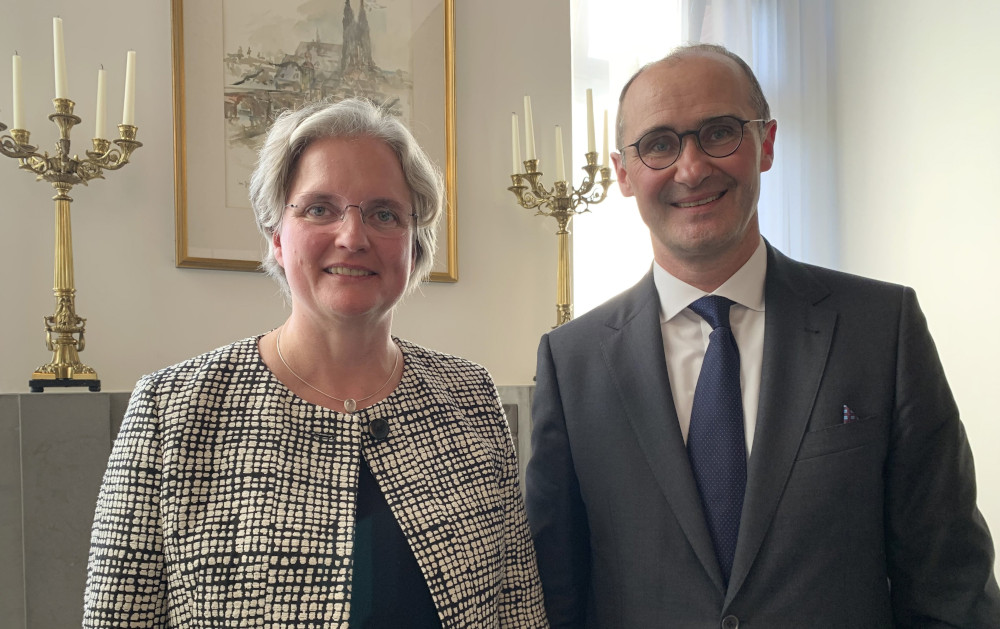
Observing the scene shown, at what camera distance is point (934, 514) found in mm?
1234

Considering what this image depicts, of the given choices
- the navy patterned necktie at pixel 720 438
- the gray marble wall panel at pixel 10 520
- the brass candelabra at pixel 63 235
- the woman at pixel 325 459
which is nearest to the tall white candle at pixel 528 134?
the brass candelabra at pixel 63 235

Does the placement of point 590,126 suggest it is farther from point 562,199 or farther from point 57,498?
point 57,498

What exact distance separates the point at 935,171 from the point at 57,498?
12.3 feet

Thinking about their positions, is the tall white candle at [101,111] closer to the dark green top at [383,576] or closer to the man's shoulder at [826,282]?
the dark green top at [383,576]

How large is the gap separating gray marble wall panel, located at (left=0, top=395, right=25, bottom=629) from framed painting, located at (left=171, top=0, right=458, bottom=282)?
2.40ft

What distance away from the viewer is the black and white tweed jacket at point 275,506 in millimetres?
1165

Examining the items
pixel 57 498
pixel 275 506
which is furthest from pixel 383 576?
pixel 57 498

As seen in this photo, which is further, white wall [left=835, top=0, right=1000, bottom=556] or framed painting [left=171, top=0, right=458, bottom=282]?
white wall [left=835, top=0, right=1000, bottom=556]

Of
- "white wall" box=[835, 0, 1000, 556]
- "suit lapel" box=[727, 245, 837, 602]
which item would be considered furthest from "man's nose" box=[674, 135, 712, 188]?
"white wall" box=[835, 0, 1000, 556]

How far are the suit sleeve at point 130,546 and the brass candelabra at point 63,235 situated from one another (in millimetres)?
1221

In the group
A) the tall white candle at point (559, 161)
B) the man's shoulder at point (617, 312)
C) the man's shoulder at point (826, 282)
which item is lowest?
the man's shoulder at point (617, 312)

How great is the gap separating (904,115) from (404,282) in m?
3.33

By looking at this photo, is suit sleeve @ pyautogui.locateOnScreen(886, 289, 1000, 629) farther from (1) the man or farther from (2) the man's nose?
(2) the man's nose

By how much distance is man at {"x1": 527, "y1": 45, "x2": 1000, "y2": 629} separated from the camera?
123 centimetres
